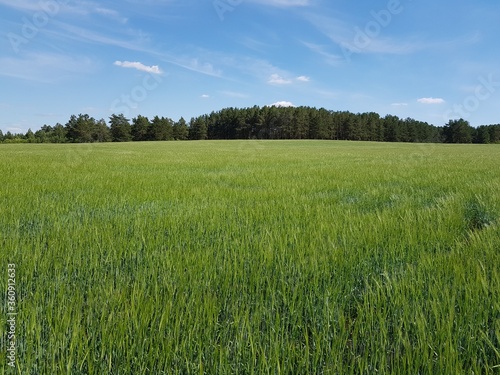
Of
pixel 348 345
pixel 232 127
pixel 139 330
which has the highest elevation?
pixel 232 127

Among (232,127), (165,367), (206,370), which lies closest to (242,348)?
(206,370)

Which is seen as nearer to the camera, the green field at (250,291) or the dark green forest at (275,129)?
the green field at (250,291)

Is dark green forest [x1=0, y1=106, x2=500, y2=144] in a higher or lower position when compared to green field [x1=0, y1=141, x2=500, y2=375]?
higher

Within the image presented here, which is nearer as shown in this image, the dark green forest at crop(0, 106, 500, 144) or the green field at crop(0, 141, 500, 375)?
the green field at crop(0, 141, 500, 375)

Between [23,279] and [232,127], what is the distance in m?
110

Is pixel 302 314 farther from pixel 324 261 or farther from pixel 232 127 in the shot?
pixel 232 127

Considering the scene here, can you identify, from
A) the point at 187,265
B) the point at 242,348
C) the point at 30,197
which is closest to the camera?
the point at 242,348

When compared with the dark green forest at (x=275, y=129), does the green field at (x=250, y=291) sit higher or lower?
lower

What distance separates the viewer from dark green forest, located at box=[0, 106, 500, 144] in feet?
315

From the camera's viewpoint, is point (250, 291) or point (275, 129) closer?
point (250, 291)

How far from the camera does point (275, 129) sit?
104250mm

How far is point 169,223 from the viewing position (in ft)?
12.2

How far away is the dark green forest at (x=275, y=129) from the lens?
9594 cm

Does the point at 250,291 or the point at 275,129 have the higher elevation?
the point at 275,129
